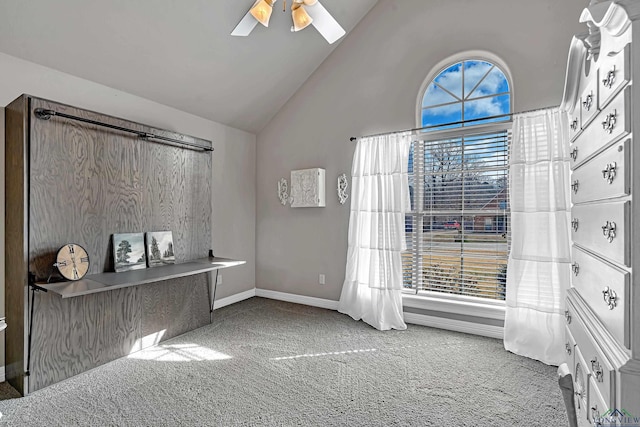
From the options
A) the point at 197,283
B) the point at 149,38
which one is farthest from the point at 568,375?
the point at 149,38

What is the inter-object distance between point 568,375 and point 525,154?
200 cm

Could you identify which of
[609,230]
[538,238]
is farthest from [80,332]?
[538,238]

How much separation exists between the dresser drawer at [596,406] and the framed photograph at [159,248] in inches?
130

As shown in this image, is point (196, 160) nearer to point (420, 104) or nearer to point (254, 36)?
point (254, 36)

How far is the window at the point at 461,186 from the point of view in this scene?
3344 mm

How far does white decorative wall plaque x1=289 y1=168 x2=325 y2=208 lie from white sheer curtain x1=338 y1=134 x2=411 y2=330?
1.66 feet

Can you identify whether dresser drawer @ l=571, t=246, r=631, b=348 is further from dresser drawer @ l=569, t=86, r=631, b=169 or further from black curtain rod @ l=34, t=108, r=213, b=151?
black curtain rod @ l=34, t=108, r=213, b=151

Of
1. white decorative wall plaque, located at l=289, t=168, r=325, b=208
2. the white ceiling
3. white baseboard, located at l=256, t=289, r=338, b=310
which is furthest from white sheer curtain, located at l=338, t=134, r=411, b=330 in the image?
the white ceiling

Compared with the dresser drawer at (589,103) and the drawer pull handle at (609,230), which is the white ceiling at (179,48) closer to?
the dresser drawer at (589,103)

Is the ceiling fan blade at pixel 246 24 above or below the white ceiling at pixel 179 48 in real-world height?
below

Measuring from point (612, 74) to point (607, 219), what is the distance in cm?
49

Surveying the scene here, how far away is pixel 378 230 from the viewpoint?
3.74 metres

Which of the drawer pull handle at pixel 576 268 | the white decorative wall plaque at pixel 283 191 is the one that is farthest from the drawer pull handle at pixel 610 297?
the white decorative wall plaque at pixel 283 191

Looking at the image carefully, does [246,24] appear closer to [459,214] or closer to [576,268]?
[576,268]
